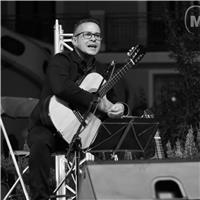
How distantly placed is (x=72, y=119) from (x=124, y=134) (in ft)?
1.41

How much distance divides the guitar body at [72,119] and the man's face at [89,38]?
23cm

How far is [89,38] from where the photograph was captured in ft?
18.7

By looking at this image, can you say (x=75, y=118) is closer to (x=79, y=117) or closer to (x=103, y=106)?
(x=79, y=117)

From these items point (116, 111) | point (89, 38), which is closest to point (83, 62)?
point (89, 38)

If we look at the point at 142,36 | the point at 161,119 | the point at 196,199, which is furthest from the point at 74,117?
the point at 142,36

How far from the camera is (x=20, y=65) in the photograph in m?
16.9

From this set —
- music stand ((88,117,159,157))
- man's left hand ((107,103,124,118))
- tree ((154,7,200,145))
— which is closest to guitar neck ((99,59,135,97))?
man's left hand ((107,103,124,118))

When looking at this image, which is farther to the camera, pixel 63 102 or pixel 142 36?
pixel 142 36

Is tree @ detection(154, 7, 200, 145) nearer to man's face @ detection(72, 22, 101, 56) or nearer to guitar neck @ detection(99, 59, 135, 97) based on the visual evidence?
man's face @ detection(72, 22, 101, 56)

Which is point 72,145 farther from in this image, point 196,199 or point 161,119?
point 161,119

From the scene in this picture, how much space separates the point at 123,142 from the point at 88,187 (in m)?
0.70

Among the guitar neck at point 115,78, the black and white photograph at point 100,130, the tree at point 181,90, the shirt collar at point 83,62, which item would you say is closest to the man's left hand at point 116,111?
the black and white photograph at point 100,130

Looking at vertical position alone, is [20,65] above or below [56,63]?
below

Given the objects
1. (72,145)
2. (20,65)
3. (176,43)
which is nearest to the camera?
(72,145)
